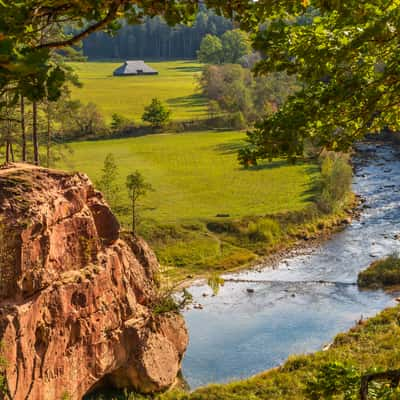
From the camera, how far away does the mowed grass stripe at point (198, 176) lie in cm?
5050

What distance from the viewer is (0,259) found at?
57.8 feet

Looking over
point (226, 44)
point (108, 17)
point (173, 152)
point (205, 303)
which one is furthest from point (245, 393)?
point (226, 44)

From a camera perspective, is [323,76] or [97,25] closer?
[97,25]

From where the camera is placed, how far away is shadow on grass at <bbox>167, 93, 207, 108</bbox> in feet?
330

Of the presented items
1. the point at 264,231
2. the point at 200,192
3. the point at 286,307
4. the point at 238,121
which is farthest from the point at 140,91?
the point at 286,307

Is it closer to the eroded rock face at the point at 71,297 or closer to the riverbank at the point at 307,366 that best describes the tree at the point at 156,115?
the riverbank at the point at 307,366

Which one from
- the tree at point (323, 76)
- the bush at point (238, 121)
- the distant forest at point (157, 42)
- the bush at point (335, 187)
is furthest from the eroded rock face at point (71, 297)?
the distant forest at point (157, 42)

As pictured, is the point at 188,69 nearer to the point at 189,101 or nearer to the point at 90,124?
the point at 189,101

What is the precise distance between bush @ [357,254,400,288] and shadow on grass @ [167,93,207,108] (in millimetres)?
63731

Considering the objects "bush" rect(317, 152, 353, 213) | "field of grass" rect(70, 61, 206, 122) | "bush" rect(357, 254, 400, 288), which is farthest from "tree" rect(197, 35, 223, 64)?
"bush" rect(357, 254, 400, 288)

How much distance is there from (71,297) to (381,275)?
74.2ft

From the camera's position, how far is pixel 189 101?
104188mm

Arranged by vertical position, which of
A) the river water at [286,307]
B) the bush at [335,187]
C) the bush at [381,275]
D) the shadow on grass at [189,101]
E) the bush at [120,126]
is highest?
the shadow on grass at [189,101]

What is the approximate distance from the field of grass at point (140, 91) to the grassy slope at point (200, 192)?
51.0 ft
